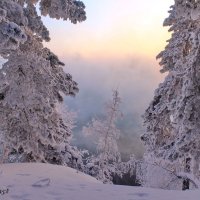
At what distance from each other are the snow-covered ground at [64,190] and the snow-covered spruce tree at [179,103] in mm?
3489

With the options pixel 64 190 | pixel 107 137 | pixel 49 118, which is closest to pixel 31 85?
pixel 49 118

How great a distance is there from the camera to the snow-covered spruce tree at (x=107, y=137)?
Answer: 34031mm

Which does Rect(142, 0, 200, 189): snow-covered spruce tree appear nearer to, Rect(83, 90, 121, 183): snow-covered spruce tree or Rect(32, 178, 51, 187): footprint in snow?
Rect(32, 178, 51, 187): footprint in snow

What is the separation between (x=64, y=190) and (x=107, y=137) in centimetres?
2573

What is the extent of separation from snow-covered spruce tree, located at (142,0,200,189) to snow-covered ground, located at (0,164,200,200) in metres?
3.49

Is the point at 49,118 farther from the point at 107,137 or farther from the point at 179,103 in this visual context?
the point at 107,137

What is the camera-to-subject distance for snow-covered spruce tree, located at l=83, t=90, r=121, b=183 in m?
34.0

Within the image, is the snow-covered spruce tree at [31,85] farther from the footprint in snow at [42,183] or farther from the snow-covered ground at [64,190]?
the footprint in snow at [42,183]

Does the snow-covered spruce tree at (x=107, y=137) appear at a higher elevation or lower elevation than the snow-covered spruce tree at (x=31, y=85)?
higher

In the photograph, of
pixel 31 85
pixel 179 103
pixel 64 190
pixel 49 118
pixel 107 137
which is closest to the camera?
pixel 64 190

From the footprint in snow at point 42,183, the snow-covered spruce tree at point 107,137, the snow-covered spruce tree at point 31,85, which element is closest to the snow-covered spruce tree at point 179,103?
the snow-covered spruce tree at point 31,85

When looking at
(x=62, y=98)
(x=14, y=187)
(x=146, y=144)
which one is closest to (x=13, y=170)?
(x=14, y=187)

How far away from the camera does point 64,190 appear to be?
29.1ft

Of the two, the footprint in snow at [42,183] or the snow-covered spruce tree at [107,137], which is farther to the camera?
the snow-covered spruce tree at [107,137]
